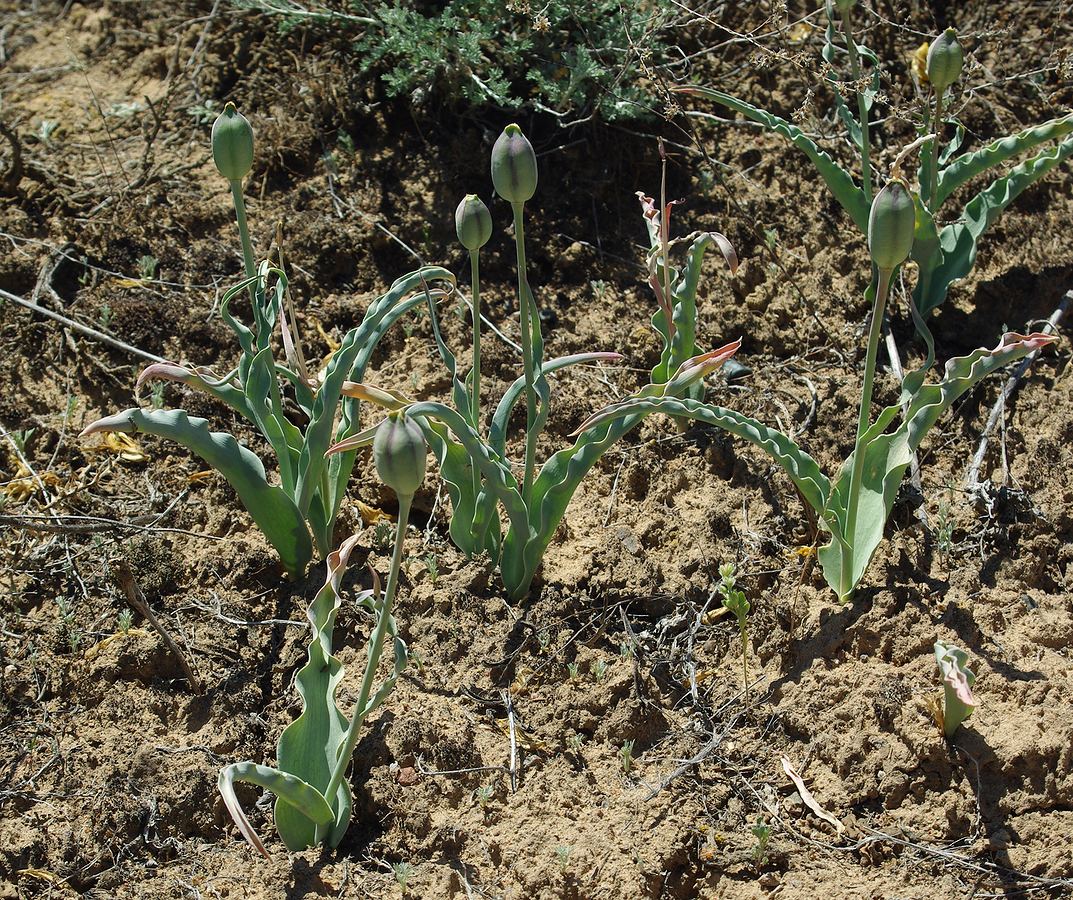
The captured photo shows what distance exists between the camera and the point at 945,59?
2.80 metres

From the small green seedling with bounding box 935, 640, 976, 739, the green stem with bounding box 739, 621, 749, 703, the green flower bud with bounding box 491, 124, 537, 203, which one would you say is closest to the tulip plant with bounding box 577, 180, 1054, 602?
the green stem with bounding box 739, 621, 749, 703

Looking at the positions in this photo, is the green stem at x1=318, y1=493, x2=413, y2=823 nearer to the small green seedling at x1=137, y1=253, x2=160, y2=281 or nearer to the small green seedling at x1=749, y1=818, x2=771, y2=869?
the small green seedling at x1=749, y1=818, x2=771, y2=869

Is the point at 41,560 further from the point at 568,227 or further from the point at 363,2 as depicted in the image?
the point at 363,2

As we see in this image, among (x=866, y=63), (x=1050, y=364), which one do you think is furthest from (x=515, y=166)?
(x=866, y=63)

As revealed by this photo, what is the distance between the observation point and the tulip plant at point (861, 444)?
7.85ft

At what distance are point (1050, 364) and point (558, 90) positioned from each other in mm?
1532

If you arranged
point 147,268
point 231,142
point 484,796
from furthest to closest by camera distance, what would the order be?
point 147,268
point 231,142
point 484,796

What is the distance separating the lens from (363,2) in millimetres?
3744

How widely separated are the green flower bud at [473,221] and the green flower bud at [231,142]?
1.50 feet

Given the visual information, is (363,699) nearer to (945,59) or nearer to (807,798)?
(807,798)

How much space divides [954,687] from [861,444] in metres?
0.57

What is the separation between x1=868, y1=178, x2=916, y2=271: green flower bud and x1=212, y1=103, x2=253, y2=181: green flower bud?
1228mm

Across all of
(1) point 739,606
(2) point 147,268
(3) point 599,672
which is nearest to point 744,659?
(1) point 739,606

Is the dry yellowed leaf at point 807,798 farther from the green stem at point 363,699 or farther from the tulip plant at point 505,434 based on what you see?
the green stem at point 363,699
